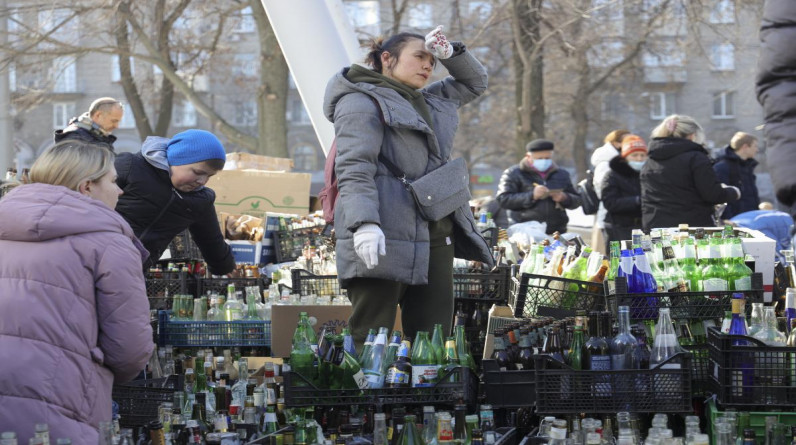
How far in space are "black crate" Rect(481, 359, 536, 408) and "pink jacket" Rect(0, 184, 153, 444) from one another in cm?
159

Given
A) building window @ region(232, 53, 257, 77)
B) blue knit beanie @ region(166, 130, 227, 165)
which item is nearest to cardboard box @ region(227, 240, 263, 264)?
blue knit beanie @ region(166, 130, 227, 165)

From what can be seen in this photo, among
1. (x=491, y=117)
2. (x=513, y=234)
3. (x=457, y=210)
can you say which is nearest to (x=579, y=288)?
(x=457, y=210)

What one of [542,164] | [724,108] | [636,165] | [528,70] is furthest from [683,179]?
[724,108]

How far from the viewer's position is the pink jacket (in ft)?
13.4

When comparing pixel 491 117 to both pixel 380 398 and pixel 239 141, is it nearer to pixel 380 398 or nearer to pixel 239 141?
pixel 239 141

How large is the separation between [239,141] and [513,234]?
1095cm

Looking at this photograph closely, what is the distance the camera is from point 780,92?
338cm

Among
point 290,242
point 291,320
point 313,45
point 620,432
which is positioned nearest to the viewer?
point 620,432

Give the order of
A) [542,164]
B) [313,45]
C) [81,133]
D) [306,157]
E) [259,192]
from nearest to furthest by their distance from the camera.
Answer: [313,45]
[81,133]
[259,192]
[542,164]
[306,157]

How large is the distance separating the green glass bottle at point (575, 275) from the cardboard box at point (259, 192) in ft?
15.6

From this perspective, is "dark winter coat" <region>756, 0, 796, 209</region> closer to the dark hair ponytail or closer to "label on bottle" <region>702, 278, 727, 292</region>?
"label on bottle" <region>702, 278, 727, 292</region>

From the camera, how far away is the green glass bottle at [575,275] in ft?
19.9

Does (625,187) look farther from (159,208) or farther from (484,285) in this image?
(159,208)

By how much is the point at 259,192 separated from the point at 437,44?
560 cm
